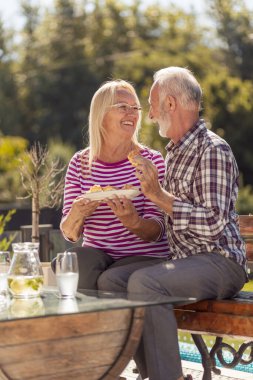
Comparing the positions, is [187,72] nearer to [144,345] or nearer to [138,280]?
[138,280]

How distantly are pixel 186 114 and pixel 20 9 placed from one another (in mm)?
42227

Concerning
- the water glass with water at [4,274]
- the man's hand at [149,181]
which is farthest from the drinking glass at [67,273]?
the man's hand at [149,181]

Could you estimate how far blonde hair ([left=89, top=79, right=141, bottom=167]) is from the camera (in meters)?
4.13

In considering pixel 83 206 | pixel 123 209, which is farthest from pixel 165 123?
pixel 83 206

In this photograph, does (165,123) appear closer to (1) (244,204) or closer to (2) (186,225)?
(2) (186,225)

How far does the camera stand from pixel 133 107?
4.11 meters

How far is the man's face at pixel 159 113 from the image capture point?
12.1 feet

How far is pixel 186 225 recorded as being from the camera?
3449mm

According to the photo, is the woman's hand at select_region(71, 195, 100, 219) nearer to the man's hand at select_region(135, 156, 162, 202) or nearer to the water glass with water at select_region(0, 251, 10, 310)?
the man's hand at select_region(135, 156, 162, 202)

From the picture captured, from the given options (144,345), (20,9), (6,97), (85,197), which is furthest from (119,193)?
(20,9)

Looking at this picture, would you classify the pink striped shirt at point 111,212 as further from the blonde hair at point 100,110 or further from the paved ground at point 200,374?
the paved ground at point 200,374

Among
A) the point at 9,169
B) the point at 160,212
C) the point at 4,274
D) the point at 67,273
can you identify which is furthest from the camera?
the point at 9,169

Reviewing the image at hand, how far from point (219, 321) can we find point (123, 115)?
114 cm

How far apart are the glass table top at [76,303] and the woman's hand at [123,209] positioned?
0.52 meters
